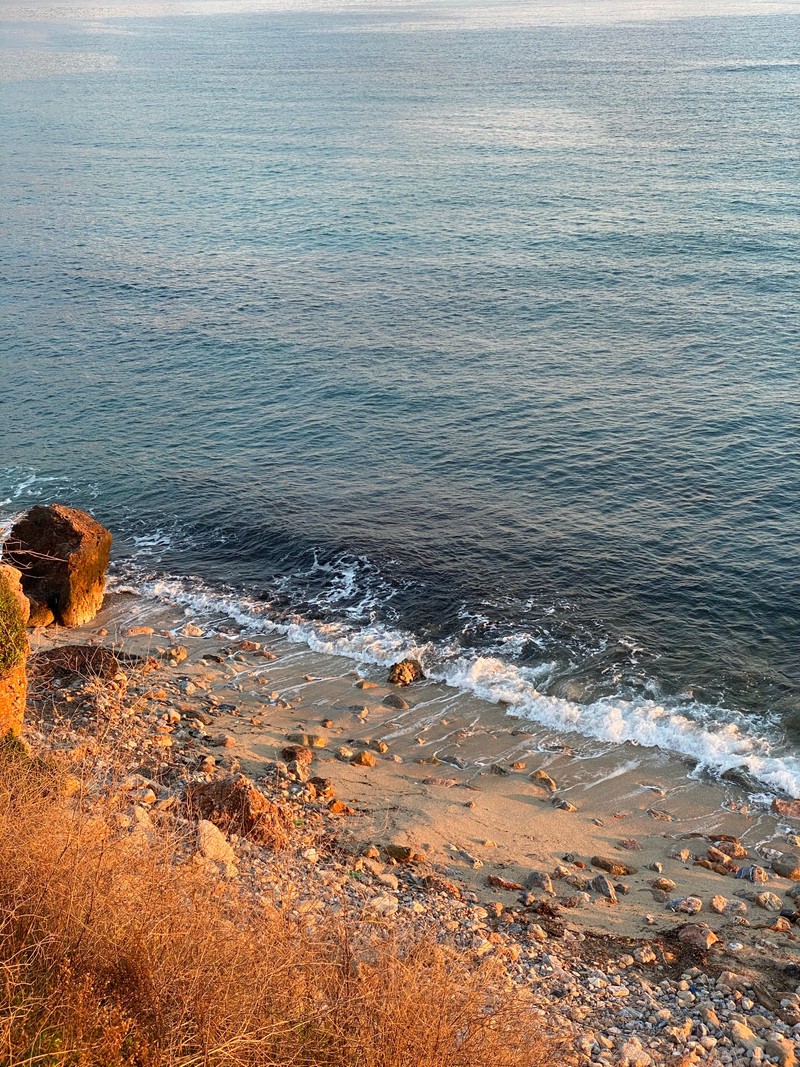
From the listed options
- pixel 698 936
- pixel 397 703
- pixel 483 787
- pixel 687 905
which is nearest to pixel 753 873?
pixel 687 905

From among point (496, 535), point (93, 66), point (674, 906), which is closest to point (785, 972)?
point (674, 906)

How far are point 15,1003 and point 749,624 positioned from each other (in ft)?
64.3

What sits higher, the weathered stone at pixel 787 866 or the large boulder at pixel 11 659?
the large boulder at pixel 11 659

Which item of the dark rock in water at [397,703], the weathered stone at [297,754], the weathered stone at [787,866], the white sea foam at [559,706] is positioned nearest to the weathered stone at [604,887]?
the weathered stone at [787,866]

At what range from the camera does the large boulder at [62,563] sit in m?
24.7

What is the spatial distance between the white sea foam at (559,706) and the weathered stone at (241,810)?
24.3 ft

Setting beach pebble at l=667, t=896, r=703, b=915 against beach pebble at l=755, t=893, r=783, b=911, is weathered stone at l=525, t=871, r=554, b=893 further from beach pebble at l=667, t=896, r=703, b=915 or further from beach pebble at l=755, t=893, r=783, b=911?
beach pebble at l=755, t=893, r=783, b=911

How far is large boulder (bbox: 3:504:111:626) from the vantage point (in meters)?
24.7

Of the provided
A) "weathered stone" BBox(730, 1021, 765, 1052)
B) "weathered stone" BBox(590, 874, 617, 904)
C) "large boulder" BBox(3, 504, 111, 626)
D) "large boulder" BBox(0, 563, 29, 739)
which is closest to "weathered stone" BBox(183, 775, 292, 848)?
"large boulder" BBox(0, 563, 29, 739)

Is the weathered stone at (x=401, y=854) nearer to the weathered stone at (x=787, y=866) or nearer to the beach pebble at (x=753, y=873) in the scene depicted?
the beach pebble at (x=753, y=873)

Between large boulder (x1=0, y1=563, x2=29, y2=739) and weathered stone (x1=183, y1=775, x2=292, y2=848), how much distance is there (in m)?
3.37

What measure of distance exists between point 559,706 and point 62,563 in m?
13.4

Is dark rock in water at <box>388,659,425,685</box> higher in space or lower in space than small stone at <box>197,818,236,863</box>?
lower

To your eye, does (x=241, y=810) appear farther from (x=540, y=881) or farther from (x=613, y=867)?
(x=613, y=867)
